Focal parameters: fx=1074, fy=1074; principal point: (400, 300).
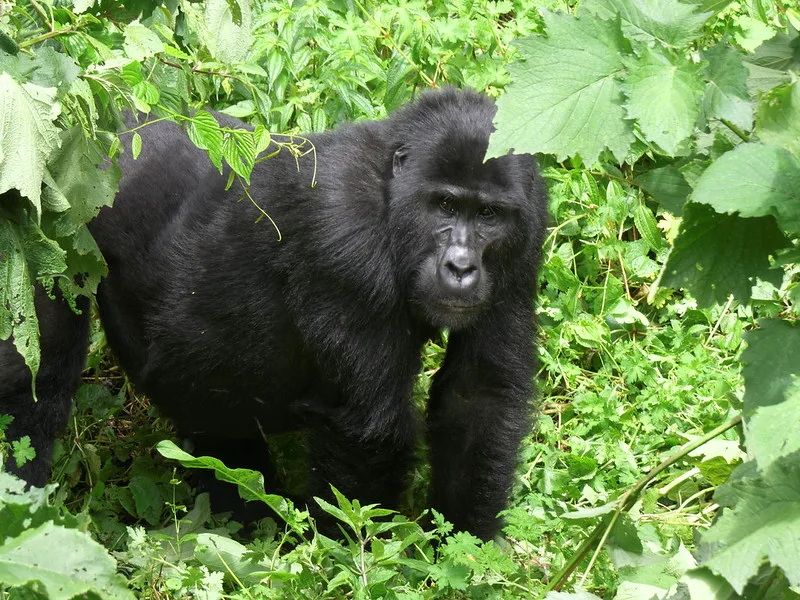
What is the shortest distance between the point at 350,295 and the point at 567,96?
194 cm

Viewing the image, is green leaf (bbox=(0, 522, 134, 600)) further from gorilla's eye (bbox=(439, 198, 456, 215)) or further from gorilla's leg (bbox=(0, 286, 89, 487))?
gorilla's eye (bbox=(439, 198, 456, 215))

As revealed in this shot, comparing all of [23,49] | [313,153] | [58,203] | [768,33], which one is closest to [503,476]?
[313,153]

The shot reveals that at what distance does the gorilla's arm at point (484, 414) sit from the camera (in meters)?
4.57

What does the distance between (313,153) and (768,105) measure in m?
2.35

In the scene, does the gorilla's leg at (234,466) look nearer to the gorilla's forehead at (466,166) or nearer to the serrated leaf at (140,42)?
the gorilla's forehead at (466,166)

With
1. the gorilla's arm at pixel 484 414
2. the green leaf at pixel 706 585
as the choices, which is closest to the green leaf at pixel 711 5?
the green leaf at pixel 706 585

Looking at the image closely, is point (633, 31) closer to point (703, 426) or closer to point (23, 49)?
point (23, 49)

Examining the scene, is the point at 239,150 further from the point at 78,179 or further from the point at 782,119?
the point at 782,119

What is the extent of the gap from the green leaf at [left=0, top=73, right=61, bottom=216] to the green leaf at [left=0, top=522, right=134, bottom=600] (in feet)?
3.47

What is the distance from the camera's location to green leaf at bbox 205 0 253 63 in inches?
143

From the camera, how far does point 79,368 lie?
186 inches

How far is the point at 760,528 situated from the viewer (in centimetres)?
239

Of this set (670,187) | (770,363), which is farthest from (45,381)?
(770,363)


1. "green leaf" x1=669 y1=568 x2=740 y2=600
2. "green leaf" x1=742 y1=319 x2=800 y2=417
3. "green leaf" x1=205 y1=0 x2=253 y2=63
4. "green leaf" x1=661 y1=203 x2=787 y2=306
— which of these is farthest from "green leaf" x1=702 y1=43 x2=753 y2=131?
"green leaf" x1=205 y1=0 x2=253 y2=63
